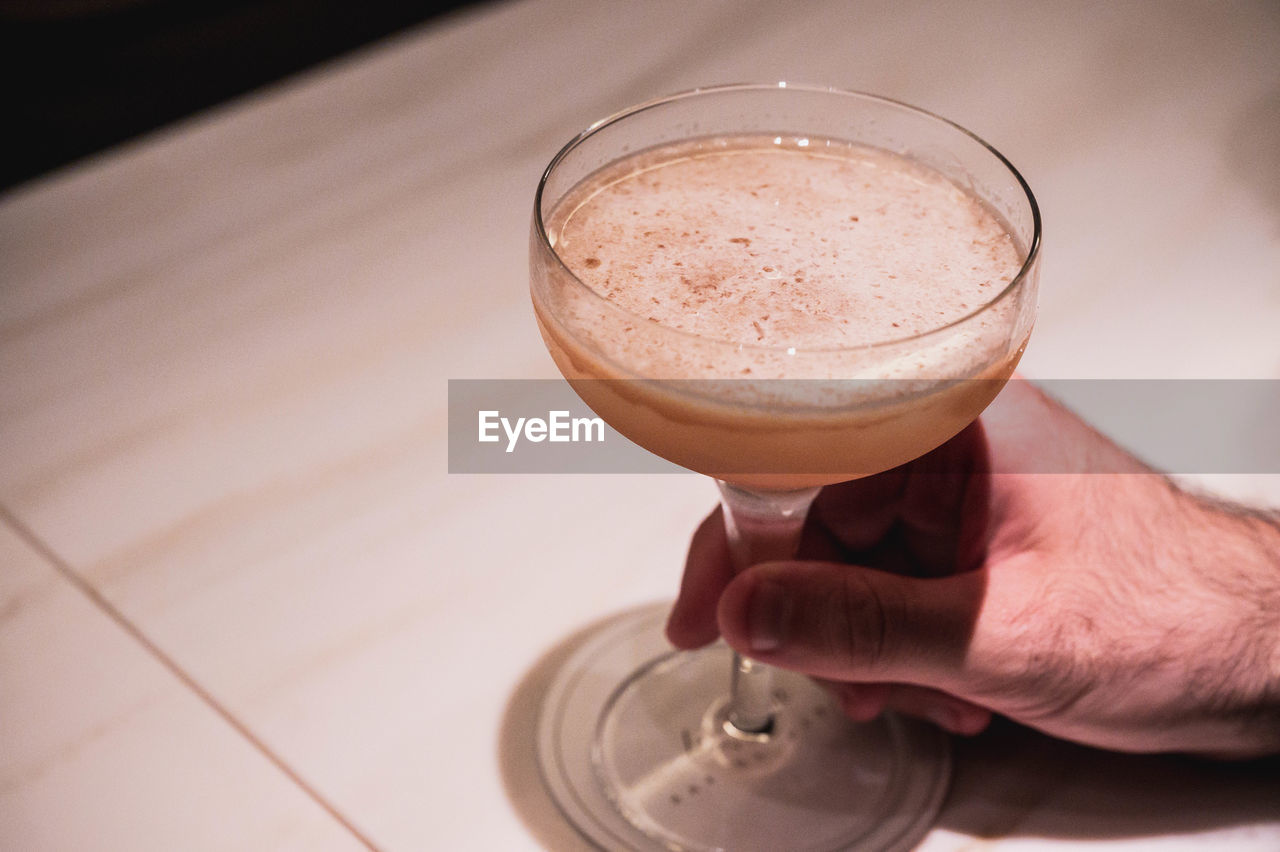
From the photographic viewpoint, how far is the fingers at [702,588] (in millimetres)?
1096

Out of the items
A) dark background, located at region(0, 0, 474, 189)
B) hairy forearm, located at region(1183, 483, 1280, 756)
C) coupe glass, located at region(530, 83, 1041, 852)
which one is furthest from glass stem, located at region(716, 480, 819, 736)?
dark background, located at region(0, 0, 474, 189)

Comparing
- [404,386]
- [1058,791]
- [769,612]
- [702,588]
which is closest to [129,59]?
[404,386]

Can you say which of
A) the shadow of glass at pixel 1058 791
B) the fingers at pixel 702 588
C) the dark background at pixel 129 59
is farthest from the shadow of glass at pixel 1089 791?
the dark background at pixel 129 59

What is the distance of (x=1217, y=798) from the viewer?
101 centimetres

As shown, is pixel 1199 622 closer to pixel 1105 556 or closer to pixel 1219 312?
pixel 1105 556

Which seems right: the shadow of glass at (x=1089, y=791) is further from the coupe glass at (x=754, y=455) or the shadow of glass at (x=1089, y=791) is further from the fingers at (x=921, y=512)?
the fingers at (x=921, y=512)

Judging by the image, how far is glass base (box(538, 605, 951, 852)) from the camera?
1.00 m

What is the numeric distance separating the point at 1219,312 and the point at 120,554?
1.26 metres

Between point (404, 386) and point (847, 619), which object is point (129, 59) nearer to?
point (404, 386)

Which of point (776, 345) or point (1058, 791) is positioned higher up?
point (776, 345)

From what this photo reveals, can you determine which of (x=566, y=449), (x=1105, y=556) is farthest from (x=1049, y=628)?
→ (x=566, y=449)

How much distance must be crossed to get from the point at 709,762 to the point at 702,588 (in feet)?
0.48

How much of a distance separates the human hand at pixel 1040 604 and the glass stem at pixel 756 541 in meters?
0.04

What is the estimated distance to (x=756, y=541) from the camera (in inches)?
40.3
